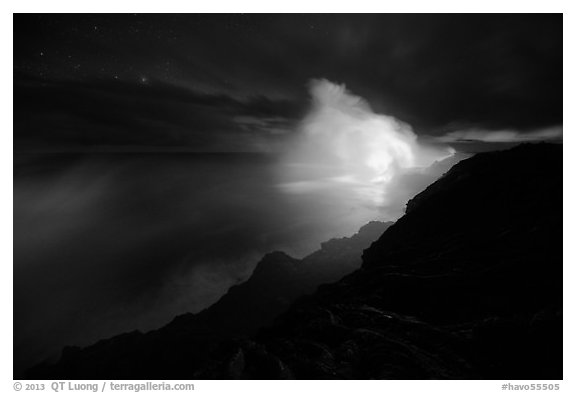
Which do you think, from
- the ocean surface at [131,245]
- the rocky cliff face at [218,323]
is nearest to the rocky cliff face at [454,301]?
the rocky cliff face at [218,323]

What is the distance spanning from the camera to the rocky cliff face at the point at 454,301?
520 cm

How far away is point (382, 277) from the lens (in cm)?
830

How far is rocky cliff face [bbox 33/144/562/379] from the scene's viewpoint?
17.1 ft

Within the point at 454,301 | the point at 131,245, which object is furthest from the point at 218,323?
the point at 131,245

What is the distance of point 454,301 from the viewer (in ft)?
21.8

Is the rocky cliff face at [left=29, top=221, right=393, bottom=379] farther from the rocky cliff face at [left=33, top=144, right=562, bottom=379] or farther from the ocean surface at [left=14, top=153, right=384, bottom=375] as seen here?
the ocean surface at [left=14, top=153, right=384, bottom=375]

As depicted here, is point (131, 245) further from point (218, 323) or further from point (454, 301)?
point (454, 301)

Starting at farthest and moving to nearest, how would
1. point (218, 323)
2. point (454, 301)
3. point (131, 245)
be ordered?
point (131, 245)
point (218, 323)
point (454, 301)

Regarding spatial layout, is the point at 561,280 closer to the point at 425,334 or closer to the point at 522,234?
the point at 522,234

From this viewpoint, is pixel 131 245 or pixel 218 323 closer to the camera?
pixel 218 323

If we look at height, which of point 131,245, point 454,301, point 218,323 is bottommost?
point 218,323
